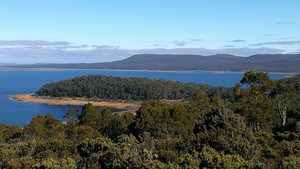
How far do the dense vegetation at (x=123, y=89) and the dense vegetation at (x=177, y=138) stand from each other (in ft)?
195

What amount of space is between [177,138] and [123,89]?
75.2 metres

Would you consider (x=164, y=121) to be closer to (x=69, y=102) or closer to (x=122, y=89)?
(x=69, y=102)

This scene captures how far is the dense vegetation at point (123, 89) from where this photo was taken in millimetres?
99312

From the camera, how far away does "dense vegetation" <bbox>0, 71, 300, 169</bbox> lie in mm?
17656

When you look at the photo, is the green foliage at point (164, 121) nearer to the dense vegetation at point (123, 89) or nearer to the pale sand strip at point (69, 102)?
the pale sand strip at point (69, 102)

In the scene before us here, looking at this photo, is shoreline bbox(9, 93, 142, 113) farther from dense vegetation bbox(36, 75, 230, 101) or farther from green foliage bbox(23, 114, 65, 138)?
green foliage bbox(23, 114, 65, 138)

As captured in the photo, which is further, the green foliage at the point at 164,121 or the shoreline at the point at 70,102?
the shoreline at the point at 70,102

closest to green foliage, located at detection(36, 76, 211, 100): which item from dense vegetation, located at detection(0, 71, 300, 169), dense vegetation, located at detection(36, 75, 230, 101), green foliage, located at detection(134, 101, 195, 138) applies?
dense vegetation, located at detection(36, 75, 230, 101)

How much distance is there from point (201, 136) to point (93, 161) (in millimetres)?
5807

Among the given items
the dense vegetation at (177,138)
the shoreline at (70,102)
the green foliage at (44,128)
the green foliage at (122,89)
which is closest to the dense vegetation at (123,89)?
the green foliage at (122,89)

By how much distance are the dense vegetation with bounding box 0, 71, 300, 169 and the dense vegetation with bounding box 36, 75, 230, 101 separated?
5948 cm

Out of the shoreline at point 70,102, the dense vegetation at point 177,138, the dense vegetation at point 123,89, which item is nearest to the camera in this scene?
the dense vegetation at point 177,138

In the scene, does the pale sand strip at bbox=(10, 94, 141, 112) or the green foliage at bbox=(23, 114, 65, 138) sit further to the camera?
the pale sand strip at bbox=(10, 94, 141, 112)

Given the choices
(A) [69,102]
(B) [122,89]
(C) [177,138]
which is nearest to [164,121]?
(C) [177,138]
